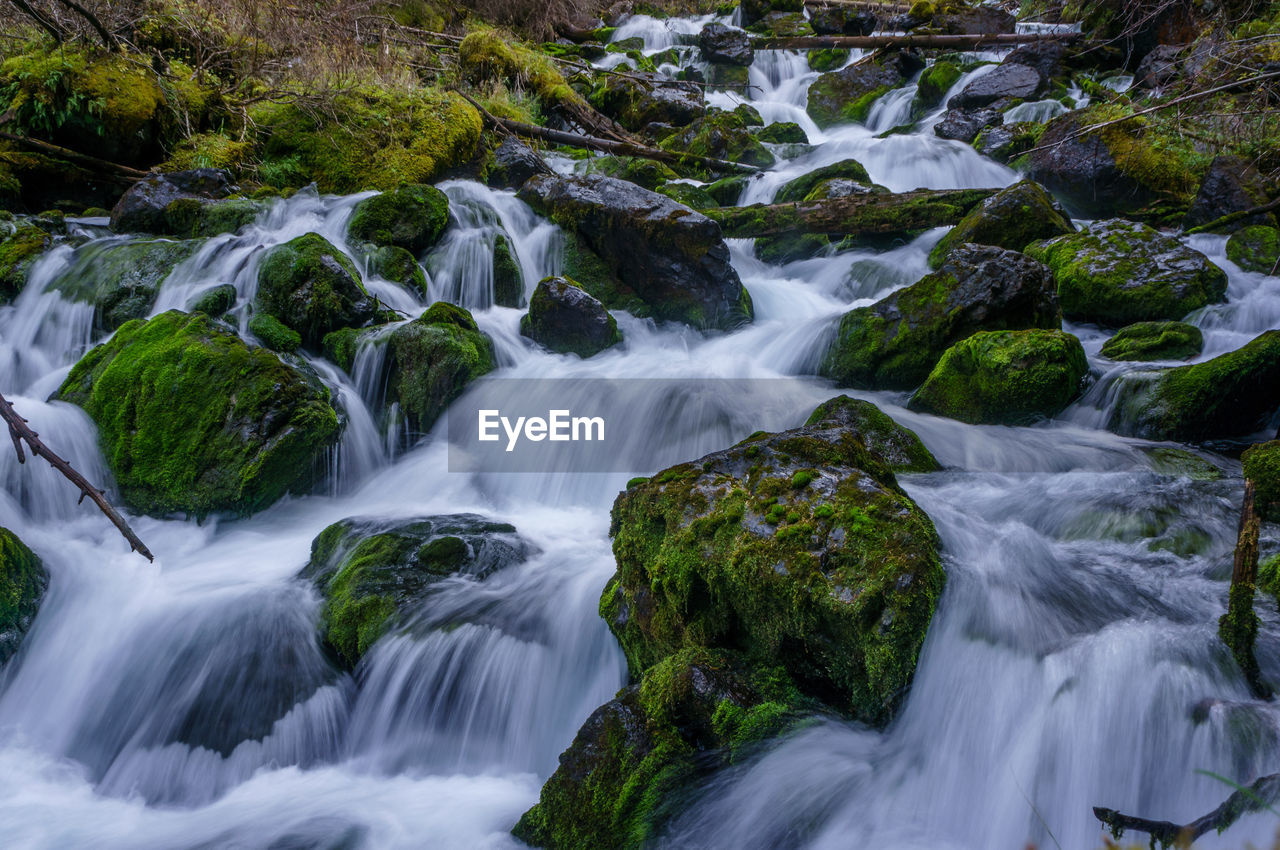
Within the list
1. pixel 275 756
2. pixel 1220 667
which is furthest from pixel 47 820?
pixel 1220 667

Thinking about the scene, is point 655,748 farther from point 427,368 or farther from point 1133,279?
point 1133,279

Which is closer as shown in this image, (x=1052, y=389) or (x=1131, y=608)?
(x=1131, y=608)

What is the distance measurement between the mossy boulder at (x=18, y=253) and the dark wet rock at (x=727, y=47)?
15.1 metres

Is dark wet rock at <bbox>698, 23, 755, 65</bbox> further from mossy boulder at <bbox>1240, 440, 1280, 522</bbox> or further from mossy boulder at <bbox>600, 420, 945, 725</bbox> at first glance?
mossy boulder at <bbox>600, 420, 945, 725</bbox>

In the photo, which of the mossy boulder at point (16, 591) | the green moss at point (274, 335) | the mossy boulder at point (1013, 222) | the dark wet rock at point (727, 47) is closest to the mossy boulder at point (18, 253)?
the green moss at point (274, 335)

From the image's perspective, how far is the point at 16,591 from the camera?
13.2 ft

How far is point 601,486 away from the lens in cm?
599

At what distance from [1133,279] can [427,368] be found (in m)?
6.87

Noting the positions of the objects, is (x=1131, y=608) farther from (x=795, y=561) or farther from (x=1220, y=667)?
(x=795, y=561)

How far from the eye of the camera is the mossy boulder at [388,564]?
399cm

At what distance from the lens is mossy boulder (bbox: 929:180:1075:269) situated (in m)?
8.31

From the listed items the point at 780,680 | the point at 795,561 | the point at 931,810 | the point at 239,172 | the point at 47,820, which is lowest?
the point at 47,820

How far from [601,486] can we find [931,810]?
3.73m

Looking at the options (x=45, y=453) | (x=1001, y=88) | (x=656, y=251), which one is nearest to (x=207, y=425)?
(x=45, y=453)
